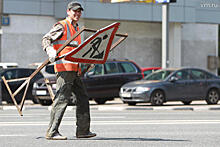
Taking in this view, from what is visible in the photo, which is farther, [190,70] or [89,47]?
[190,70]

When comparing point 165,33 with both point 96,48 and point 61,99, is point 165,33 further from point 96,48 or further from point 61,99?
point 61,99

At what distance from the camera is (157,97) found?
21.5m

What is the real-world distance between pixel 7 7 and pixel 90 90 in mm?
14128

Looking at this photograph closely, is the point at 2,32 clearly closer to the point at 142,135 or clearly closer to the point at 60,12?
the point at 60,12

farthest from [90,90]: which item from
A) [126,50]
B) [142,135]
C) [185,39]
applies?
[185,39]

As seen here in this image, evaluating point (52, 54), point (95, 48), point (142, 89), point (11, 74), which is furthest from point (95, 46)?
point (11, 74)

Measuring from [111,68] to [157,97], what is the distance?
2.67 metres

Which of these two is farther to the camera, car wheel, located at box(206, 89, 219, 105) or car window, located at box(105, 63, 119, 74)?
car window, located at box(105, 63, 119, 74)

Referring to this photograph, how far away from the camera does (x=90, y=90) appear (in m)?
22.5

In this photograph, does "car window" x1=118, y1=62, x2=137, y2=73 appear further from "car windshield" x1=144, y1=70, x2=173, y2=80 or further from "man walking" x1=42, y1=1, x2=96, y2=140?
"man walking" x1=42, y1=1, x2=96, y2=140

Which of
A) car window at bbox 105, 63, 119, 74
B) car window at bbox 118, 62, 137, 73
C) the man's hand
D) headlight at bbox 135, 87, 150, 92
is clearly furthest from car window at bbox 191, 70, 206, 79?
the man's hand

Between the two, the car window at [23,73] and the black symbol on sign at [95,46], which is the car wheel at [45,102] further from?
the black symbol on sign at [95,46]

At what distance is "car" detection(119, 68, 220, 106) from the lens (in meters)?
21.4

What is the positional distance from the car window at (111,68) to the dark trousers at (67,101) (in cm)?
1396
